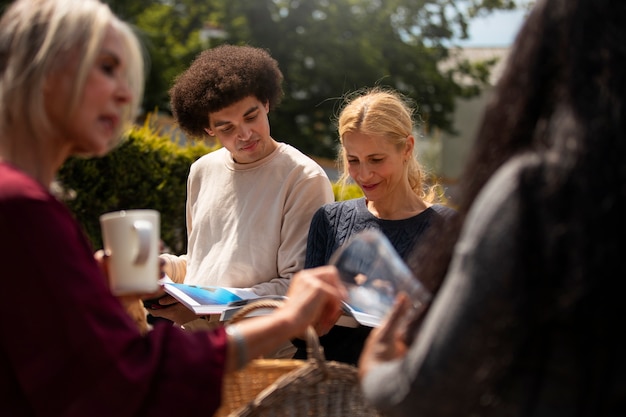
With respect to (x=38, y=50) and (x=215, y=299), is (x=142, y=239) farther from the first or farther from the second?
(x=215, y=299)

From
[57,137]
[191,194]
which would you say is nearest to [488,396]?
[57,137]

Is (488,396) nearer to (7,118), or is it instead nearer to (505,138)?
(505,138)

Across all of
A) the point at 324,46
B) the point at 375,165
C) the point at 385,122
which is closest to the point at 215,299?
the point at 375,165

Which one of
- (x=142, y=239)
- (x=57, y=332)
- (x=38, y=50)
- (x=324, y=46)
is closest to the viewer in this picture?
(x=57, y=332)

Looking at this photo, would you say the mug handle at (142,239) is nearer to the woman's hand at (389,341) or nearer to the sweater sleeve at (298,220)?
the woman's hand at (389,341)

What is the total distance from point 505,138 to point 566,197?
0.59 feet

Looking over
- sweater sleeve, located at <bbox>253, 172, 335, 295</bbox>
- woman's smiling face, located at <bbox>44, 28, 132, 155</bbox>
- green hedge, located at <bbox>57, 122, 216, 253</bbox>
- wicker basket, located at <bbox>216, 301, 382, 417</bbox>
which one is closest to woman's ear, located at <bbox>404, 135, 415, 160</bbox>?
sweater sleeve, located at <bbox>253, 172, 335, 295</bbox>

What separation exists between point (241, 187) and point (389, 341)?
189cm

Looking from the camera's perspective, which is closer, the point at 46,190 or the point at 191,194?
the point at 46,190

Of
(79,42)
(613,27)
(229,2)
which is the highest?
(613,27)

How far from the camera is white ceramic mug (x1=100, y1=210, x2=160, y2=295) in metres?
1.73

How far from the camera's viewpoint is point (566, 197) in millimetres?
1256

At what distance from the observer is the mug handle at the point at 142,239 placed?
172 cm

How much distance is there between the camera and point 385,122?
309 centimetres
